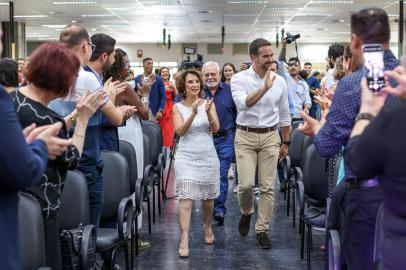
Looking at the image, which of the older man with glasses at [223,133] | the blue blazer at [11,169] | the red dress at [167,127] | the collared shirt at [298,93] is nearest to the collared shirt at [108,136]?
the older man with glasses at [223,133]

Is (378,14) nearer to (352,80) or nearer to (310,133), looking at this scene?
(352,80)

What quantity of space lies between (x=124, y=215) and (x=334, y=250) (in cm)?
146

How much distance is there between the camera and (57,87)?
2.24 meters

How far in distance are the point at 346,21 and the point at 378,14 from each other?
16.5 m

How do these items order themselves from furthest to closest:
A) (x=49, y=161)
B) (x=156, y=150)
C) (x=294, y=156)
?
(x=156, y=150) → (x=294, y=156) → (x=49, y=161)

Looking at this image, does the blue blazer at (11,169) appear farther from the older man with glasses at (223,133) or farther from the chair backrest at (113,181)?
the older man with glasses at (223,133)

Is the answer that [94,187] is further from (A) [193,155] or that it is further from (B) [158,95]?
(B) [158,95]

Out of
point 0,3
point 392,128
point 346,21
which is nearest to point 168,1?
point 0,3

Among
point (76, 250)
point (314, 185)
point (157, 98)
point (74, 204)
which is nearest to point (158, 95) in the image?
point (157, 98)

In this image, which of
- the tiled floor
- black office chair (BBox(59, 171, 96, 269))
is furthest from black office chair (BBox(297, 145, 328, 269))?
black office chair (BBox(59, 171, 96, 269))

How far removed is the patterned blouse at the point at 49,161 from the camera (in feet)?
7.51

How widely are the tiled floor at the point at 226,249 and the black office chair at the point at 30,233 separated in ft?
6.97

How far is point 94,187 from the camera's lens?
3.29 m

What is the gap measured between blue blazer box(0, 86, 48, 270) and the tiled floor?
2684mm
